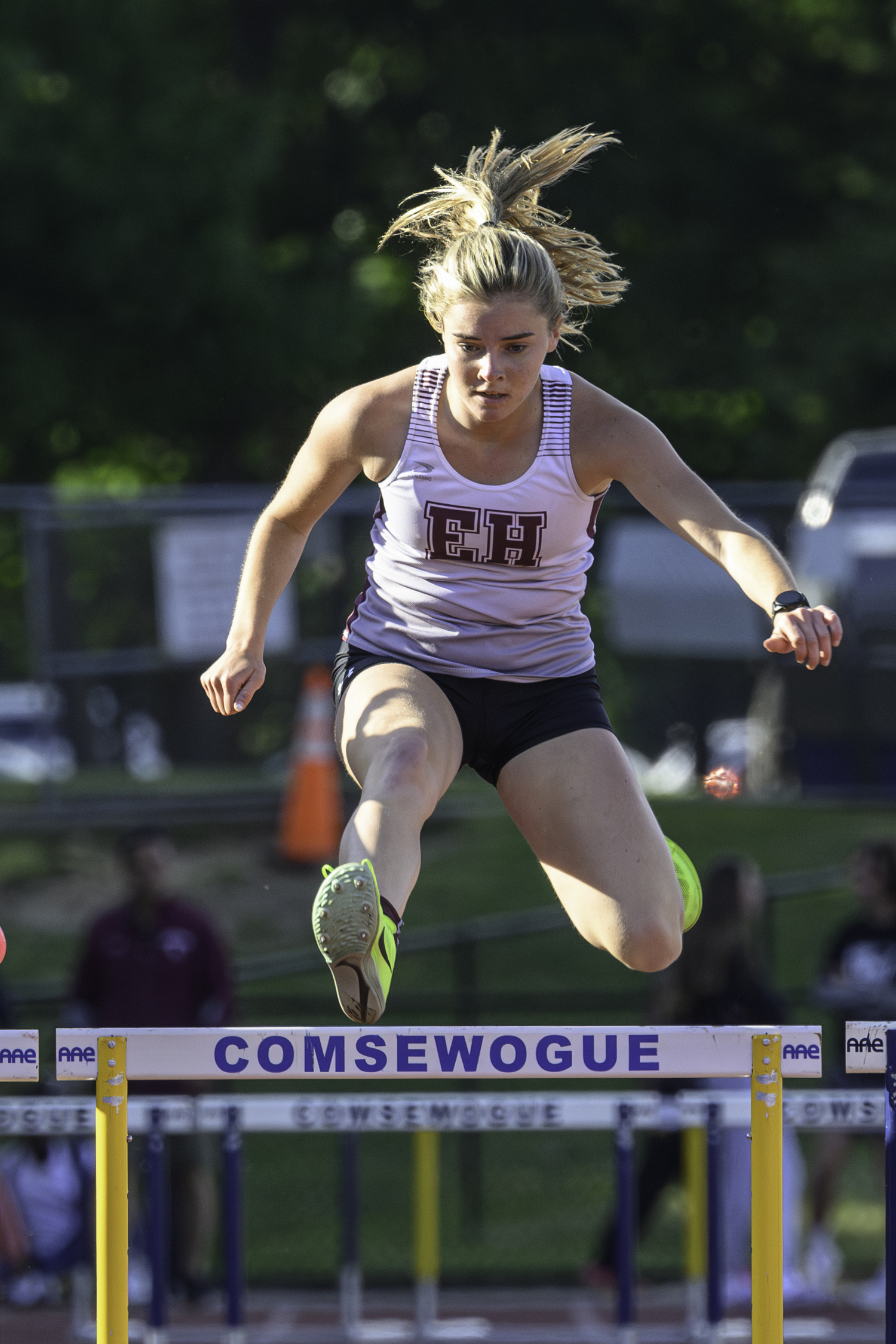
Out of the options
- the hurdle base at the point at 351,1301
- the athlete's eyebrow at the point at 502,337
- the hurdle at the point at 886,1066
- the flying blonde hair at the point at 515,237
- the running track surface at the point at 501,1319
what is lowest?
the running track surface at the point at 501,1319

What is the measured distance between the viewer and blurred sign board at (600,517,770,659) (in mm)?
10133

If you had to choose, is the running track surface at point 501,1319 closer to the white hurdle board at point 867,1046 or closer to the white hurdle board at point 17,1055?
the white hurdle board at point 867,1046

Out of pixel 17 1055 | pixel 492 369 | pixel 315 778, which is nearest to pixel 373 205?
pixel 315 778

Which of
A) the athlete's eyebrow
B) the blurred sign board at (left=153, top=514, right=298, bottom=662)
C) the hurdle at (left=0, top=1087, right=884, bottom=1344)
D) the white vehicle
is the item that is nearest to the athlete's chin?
the athlete's eyebrow

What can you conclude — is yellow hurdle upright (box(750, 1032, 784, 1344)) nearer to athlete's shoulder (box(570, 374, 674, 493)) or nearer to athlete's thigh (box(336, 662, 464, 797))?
athlete's thigh (box(336, 662, 464, 797))

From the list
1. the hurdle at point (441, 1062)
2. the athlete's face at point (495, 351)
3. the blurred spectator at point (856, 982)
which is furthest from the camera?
the blurred spectator at point (856, 982)

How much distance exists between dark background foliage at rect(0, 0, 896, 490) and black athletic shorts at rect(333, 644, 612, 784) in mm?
10455

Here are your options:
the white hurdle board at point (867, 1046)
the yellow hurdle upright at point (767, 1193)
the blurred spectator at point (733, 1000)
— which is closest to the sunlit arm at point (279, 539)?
the yellow hurdle upright at point (767, 1193)

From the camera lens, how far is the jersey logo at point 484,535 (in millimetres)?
3803

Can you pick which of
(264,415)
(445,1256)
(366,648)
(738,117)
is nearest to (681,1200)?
(445,1256)

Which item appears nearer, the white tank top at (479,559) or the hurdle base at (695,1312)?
the white tank top at (479,559)

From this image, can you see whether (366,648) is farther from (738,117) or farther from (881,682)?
(738,117)

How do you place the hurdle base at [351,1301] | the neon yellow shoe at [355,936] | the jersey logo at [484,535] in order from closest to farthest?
1. the neon yellow shoe at [355,936]
2. the jersey logo at [484,535]
3. the hurdle base at [351,1301]

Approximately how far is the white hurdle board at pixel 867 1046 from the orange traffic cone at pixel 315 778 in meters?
6.62
